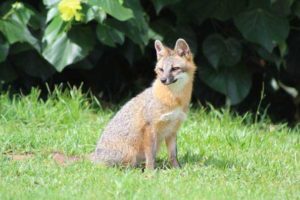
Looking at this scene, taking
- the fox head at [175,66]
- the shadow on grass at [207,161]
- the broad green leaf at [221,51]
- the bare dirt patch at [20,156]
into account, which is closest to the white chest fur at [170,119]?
the fox head at [175,66]

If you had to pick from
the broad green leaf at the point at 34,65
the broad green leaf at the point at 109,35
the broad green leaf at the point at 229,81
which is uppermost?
Answer: the broad green leaf at the point at 109,35

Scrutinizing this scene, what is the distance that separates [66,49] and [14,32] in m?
0.65

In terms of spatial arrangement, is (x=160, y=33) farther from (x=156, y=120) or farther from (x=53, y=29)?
(x=156, y=120)

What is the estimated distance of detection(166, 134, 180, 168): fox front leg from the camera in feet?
22.2

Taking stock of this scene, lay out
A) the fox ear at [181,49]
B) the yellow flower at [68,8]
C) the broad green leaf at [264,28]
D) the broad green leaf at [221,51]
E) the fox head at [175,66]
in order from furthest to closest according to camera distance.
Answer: the broad green leaf at [221,51] < the broad green leaf at [264,28] < the yellow flower at [68,8] < the fox ear at [181,49] < the fox head at [175,66]

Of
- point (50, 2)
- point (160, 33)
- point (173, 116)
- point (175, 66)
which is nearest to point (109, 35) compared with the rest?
point (50, 2)

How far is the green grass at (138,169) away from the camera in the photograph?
229 inches

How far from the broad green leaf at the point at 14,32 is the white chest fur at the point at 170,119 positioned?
297 centimetres

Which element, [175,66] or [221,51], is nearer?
[175,66]

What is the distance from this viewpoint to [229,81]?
9.56 meters

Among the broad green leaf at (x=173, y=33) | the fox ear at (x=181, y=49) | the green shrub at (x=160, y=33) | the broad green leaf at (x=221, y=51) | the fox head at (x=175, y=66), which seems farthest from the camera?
the broad green leaf at (x=173, y=33)

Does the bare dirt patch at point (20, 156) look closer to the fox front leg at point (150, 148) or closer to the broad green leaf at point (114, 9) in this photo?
the fox front leg at point (150, 148)

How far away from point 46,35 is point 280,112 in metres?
3.91

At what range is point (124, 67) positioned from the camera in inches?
427
